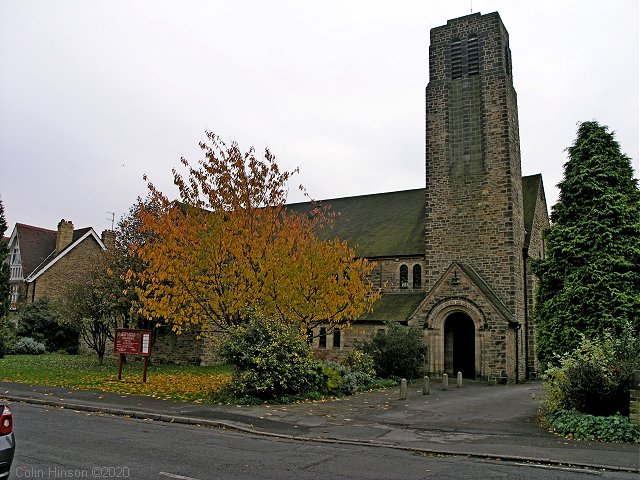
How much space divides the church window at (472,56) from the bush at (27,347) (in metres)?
32.7

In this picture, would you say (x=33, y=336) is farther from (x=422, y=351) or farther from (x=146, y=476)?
(x=146, y=476)

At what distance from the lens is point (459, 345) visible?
29.3 meters

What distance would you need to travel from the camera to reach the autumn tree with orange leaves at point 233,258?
18.1 m

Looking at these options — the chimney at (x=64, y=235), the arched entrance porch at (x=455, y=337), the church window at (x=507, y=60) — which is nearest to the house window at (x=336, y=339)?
the arched entrance porch at (x=455, y=337)

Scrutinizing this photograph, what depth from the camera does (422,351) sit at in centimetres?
2538

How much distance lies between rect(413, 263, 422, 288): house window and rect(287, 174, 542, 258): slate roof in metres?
0.84

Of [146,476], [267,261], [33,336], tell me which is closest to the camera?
[146,476]

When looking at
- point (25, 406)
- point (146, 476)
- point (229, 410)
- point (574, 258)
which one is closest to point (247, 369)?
point (229, 410)

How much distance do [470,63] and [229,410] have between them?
24487mm

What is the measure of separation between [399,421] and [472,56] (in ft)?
77.6

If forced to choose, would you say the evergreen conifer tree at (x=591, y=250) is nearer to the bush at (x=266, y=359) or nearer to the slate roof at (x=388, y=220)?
the bush at (x=266, y=359)

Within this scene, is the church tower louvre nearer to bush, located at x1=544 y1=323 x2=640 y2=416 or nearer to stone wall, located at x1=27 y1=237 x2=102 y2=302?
bush, located at x1=544 y1=323 x2=640 y2=416

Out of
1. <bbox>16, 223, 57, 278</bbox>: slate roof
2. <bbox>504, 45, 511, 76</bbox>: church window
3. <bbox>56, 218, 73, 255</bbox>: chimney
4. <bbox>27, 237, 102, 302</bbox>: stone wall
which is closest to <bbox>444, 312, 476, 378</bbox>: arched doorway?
<bbox>504, 45, 511, 76</bbox>: church window

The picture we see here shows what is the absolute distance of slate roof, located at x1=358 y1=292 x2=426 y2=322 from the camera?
29802 mm
